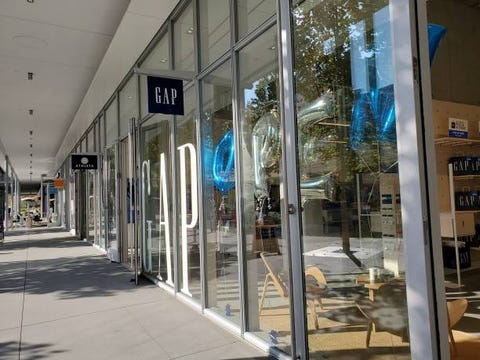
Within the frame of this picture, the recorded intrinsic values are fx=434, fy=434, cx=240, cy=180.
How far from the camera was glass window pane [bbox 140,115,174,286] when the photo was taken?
258 inches

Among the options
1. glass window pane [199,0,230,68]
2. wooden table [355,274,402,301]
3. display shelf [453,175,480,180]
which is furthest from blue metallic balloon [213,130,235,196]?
display shelf [453,175,480,180]

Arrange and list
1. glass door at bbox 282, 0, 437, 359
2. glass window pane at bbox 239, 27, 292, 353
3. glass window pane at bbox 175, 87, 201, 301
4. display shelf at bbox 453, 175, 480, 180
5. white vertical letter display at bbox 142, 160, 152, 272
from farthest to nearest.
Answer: white vertical letter display at bbox 142, 160, 152, 272 < display shelf at bbox 453, 175, 480, 180 < glass window pane at bbox 175, 87, 201, 301 < glass window pane at bbox 239, 27, 292, 353 < glass door at bbox 282, 0, 437, 359

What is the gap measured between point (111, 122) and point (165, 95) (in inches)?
231

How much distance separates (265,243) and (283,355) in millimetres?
982

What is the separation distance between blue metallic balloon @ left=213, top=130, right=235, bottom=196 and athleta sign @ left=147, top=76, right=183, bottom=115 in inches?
38.7

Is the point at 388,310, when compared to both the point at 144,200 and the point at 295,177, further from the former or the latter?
the point at 144,200

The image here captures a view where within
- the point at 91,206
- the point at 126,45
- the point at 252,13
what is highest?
the point at 126,45

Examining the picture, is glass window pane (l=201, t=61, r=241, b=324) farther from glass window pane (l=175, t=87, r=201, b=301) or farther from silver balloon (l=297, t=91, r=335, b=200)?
silver balloon (l=297, t=91, r=335, b=200)

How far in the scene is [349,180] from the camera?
2.92 metres

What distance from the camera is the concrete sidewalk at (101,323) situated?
3.92 meters

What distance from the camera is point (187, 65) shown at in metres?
5.80

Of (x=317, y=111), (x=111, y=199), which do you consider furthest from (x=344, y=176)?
(x=111, y=199)

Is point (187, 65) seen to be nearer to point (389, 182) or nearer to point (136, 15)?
point (136, 15)

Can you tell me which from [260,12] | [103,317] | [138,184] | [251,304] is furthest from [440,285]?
[138,184]
